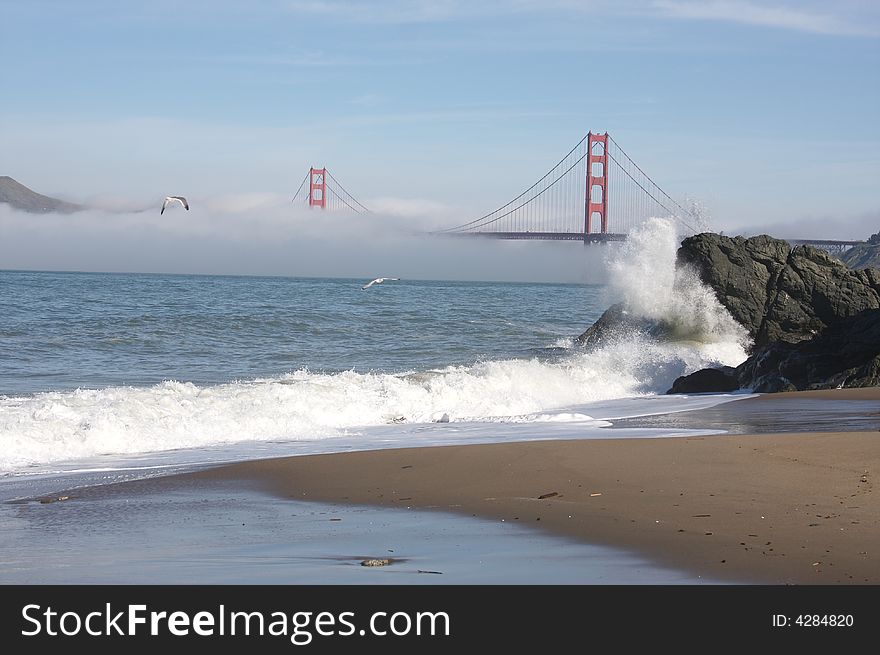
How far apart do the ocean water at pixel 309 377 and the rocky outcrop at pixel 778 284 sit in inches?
16.9

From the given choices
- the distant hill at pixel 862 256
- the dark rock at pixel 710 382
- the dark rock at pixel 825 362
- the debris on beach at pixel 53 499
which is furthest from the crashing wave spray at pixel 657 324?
the distant hill at pixel 862 256

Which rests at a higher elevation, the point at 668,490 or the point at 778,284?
the point at 778,284

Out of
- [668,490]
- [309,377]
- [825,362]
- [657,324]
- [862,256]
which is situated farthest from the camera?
[862,256]

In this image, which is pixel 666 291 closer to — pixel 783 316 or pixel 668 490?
pixel 783 316

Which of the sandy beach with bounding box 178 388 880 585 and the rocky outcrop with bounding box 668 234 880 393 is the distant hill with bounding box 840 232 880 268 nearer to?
the rocky outcrop with bounding box 668 234 880 393

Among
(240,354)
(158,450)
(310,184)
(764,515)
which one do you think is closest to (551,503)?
(764,515)

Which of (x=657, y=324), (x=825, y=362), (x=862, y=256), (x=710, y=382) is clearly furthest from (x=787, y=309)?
(x=862, y=256)

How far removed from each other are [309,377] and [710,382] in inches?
216

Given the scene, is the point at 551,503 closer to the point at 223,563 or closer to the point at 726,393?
the point at 223,563

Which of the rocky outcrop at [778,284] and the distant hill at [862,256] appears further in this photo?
the distant hill at [862,256]

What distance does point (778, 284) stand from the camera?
17.7 m

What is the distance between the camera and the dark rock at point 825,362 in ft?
38.9

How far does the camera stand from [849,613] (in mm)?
3195

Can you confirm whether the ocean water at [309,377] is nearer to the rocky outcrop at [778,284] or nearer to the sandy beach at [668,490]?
the rocky outcrop at [778,284]
